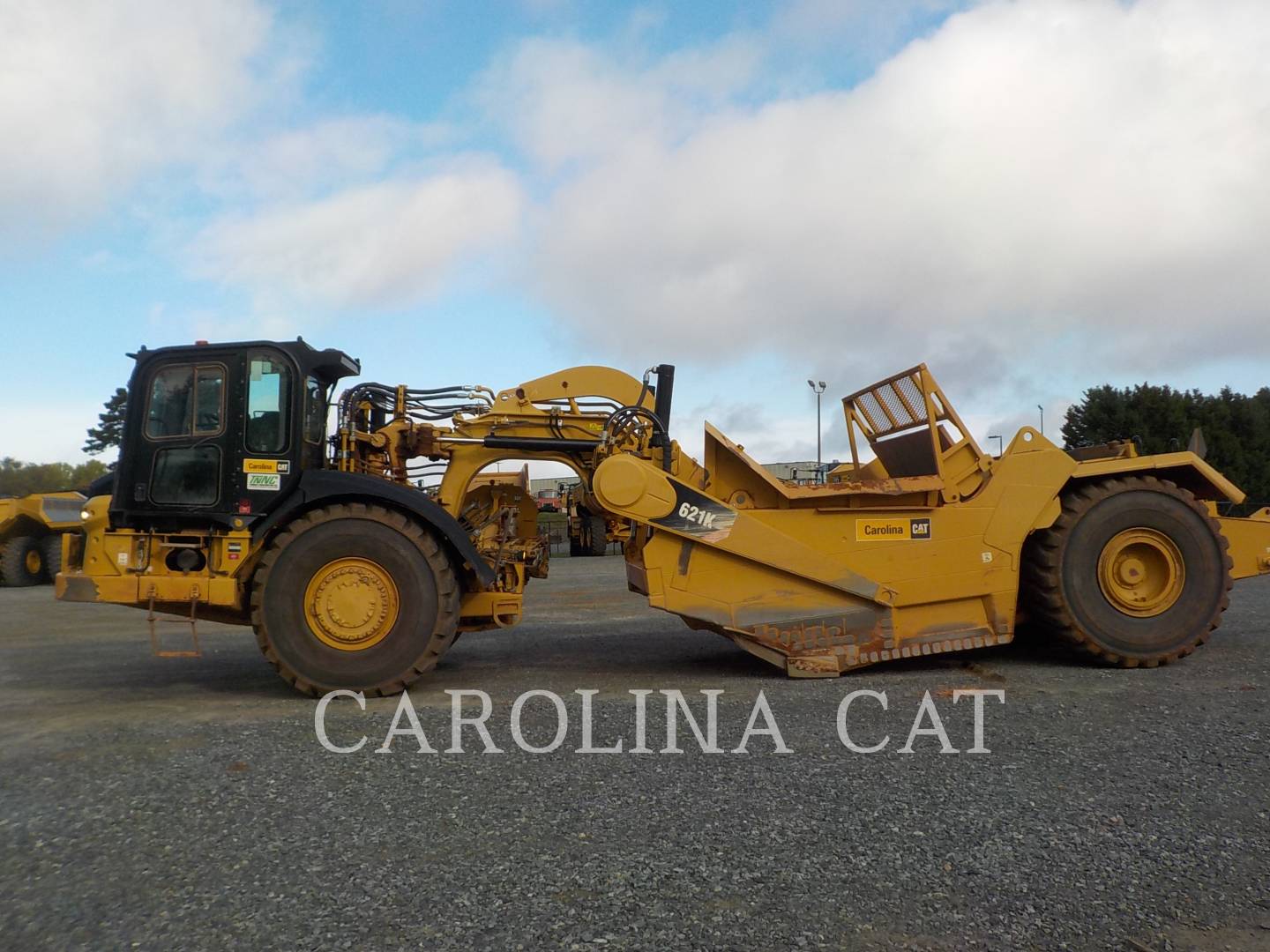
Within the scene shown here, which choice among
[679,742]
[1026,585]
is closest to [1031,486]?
[1026,585]

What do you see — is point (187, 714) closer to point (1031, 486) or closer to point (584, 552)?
point (1031, 486)

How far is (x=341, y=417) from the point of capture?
7.65 meters

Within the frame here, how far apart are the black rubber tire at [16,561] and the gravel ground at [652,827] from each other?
15.6 m

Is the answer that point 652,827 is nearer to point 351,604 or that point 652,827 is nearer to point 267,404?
point 351,604

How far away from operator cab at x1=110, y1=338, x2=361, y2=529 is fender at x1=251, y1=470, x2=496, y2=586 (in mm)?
100

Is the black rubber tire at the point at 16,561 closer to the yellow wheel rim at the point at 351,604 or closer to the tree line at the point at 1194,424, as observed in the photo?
the yellow wheel rim at the point at 351,604

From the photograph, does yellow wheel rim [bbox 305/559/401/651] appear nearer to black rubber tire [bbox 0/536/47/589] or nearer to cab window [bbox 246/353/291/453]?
cab window [bbox 246/353/291/453]

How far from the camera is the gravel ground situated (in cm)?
304

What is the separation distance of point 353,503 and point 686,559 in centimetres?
261

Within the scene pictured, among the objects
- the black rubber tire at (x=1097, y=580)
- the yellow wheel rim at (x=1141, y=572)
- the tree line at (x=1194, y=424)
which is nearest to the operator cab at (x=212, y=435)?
the black rubber tire at (x=1097, y=580)

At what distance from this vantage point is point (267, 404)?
23.0 feet

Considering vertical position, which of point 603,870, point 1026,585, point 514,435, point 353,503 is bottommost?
point 603,870

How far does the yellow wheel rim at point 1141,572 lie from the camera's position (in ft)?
24.7

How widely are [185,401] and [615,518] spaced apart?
3.50 m
